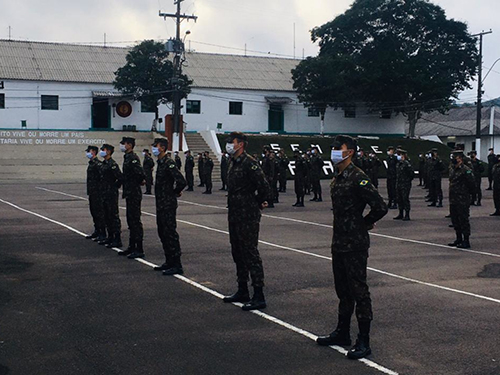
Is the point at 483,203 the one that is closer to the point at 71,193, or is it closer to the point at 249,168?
the point at 71,193

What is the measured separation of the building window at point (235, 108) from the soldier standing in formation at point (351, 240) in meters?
49.9

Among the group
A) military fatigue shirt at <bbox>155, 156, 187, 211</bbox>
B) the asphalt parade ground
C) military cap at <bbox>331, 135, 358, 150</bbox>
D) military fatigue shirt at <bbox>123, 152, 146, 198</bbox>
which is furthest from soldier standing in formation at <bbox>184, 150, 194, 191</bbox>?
military cap at <bbox>331, 135, 358, 150</bbox>

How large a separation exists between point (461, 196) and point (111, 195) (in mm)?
7362

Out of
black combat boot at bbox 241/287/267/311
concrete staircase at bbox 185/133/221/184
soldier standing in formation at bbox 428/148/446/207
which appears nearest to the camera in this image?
black combat boot at bbox 241/287/267/311

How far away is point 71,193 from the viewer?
29.1 metres

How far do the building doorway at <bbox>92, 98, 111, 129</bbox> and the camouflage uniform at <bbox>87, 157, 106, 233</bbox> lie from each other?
39.2 meters

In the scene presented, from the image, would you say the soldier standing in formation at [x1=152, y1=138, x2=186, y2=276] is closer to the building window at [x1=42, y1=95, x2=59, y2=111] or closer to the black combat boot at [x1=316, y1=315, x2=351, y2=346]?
the black combat boot at [x1=316, y1=315, x2=351, y2=346]

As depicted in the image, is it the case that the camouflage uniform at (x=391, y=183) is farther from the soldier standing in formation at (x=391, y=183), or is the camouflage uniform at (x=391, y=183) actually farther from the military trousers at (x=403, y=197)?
the military trousers at (x=403, y=197)

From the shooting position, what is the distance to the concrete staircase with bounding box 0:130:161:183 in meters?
39.9

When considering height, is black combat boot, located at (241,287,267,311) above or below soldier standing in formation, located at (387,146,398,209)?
below

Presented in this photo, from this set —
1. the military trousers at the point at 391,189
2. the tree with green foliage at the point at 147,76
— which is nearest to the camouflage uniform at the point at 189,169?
the military trousers at the point at 391,189

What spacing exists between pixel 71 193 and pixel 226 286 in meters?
20.9

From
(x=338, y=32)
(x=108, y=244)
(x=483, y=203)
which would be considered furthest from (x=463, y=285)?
(x=338, y=32)

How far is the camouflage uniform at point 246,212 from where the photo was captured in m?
8.35
